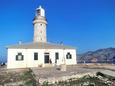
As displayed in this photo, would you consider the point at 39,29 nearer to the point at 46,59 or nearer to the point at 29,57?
the point at 46,59

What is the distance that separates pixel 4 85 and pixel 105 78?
8.02 metres

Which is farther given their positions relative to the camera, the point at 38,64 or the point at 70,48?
the point at 70,48

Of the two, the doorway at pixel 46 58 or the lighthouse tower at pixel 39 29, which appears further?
the lighthouse tower at pixel 39 29

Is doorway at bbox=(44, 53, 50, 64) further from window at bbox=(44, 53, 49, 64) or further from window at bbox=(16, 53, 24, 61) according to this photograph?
window at bbox=(16, 53, 24, 61)

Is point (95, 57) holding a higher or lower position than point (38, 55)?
lower

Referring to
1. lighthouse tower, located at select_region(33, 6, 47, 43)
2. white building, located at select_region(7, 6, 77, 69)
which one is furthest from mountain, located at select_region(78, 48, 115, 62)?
lighthouse tower, located at select_region(33, 6, 47, 43)

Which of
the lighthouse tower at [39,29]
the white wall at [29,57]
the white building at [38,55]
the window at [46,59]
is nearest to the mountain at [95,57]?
the white building at [38,55]

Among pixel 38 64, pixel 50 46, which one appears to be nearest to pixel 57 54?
pixel 50 46

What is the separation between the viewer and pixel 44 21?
29844 mm

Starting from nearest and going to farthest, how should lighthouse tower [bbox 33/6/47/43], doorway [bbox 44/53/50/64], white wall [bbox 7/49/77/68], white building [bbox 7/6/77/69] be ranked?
1. white wall [bbox 7/49/77/68]
2. white building [bbox 7/6/77/69]
3. doorway [bbox 44/53/50/64]
4. lighthouse tower [bbox 33/6/47/43]

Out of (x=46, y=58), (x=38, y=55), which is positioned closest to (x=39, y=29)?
(x=38, y=55)

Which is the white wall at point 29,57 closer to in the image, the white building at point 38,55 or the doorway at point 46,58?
the white building at point 38,55

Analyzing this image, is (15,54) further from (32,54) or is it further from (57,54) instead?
(57,54)

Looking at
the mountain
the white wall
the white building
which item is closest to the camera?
the white wall
